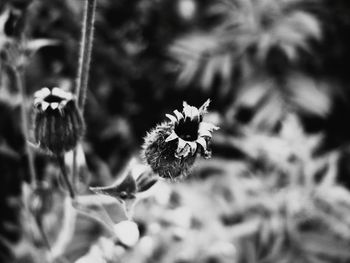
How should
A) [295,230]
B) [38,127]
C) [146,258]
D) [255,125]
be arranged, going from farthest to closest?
[255,125]
[295,230]
[146,258]
[38,127]

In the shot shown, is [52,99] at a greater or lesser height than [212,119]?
lesser

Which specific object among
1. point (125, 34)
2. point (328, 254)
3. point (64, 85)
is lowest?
point (328, 254)

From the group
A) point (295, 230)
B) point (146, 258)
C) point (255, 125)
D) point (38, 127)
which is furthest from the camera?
point (255, 125)

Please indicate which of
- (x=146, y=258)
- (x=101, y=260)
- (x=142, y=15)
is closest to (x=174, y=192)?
(x=146, y=258)

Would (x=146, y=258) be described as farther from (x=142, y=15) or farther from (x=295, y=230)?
(x=142, y=15)

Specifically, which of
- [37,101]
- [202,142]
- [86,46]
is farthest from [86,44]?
[202,142]

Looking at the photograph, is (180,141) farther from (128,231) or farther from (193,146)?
(128,231)

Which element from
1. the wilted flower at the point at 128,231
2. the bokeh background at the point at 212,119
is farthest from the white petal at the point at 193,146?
the bokeh background at the point at 212,119
